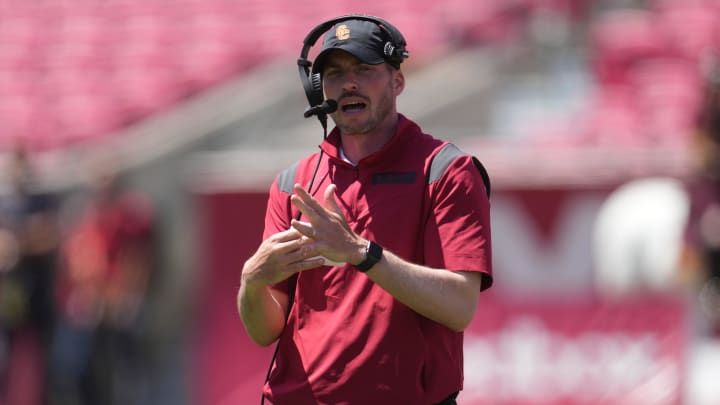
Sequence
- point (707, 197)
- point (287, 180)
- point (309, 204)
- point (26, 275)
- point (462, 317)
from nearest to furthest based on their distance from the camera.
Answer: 1. point (309, 204)
2. point (462, 317)
3. point (287, 180)
4. point (707, 197)
5. point (26, 275)

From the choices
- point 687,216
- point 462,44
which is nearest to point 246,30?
point 462,44

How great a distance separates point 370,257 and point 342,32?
0.54 m

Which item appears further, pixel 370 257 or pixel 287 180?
pixel 287 180

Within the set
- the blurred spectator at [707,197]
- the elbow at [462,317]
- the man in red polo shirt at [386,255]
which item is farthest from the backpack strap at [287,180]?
the blurred spectator at [707,197]

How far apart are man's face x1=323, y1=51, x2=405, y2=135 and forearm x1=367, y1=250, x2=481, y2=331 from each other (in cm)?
35

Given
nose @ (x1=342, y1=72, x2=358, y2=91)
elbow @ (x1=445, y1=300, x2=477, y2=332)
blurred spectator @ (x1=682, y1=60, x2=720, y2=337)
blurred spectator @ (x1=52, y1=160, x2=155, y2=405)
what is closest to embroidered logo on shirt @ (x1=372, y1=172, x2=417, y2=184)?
nose @ (x1=342, y1=72, x2=358, y2=91)

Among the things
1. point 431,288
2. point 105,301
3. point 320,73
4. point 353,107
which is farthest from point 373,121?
point 105,301

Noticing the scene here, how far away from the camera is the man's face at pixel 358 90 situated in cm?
283

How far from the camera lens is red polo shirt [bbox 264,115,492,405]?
2.79 metres

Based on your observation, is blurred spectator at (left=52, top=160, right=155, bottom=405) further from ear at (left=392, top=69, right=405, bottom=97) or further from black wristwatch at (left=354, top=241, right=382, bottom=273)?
black wristwatch at (left=354, top=241, right=382, bottom=273)

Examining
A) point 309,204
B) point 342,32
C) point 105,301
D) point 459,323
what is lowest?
point 105,301

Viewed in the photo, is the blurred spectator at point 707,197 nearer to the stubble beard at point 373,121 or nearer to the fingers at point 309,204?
the stubble beard at point 373,121

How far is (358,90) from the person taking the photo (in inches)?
111

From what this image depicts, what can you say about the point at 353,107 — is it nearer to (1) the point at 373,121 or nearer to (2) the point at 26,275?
(1) the point at 373,121
